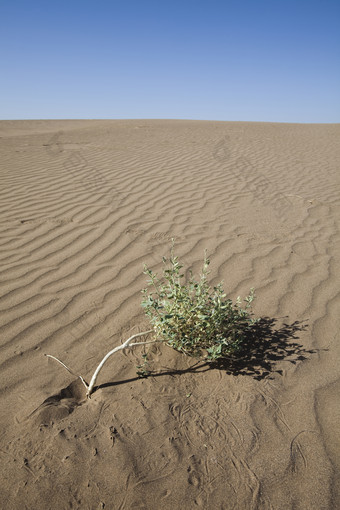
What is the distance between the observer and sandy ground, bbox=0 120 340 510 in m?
1.38

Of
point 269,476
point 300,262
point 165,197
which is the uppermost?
point 165,197

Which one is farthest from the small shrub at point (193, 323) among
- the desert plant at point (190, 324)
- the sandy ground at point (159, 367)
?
the sandy ground at point (159, 367)

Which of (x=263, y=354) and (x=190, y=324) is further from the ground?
(x=190, y=324)

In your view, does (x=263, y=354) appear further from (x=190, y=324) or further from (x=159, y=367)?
(x=159, y=367)

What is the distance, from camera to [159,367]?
6.50 feet

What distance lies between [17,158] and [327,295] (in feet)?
24.2

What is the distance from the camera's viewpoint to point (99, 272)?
9.82 feet

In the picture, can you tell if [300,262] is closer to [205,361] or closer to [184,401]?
[205,361]

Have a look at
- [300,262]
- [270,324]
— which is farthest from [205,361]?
[300,262]

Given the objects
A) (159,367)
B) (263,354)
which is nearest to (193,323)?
(159,367)

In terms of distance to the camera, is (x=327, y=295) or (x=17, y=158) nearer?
(x=327, y=295)

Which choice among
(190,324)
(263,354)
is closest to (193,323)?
(190,324)

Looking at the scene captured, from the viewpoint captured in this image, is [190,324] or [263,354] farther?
[263,354]

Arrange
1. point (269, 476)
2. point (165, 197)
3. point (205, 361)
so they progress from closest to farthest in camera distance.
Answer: point (269, 476)
point (205, 361)
point (165, 197)
